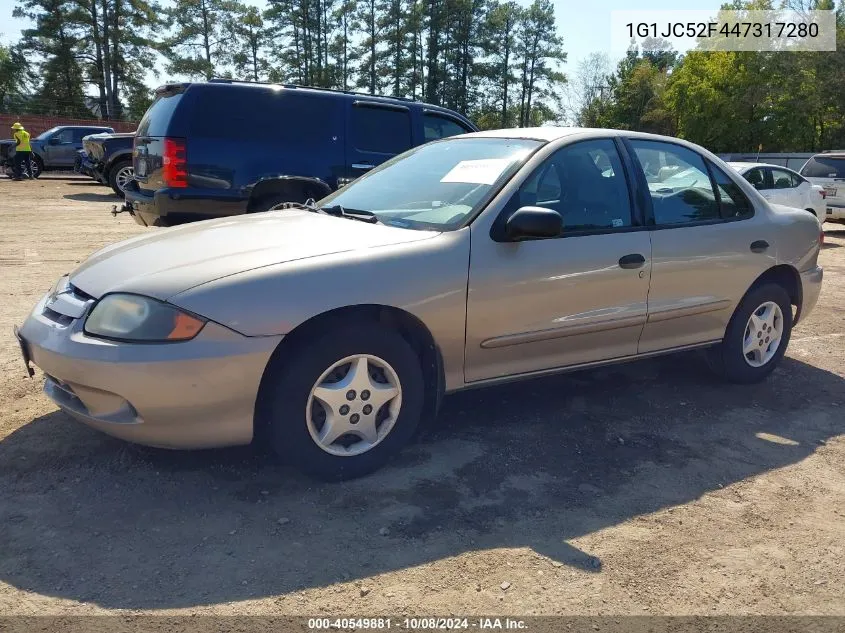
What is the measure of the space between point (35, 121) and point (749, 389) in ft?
130

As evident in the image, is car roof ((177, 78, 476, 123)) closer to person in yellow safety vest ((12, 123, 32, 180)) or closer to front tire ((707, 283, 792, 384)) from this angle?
front tire ((707, 283, 792, 384))

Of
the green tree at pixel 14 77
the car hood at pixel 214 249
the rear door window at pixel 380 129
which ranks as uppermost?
the green tree at pixel 14 77

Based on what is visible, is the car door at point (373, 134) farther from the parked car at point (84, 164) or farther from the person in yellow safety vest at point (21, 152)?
the person in yellow safety vest at point (21, 152)

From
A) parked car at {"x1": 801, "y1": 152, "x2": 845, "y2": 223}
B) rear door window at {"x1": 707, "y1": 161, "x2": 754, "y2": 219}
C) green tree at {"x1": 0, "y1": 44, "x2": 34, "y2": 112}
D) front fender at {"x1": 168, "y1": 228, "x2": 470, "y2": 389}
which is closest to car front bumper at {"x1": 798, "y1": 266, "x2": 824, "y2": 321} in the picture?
rear door window at {"x1": 707, "y1": 161, "x2": 754, "y2": 219}

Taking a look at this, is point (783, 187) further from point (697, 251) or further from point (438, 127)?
point (697, 251)

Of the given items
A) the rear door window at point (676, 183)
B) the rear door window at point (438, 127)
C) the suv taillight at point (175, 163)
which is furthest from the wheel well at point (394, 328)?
the rear door window at point (438, 127)

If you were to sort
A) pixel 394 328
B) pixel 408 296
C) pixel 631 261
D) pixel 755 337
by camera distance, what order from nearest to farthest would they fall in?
pixel 408 296 → pixel 394 328 → pixel 631 261 → pixel 755 337

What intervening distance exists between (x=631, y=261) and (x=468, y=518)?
71.0 inches

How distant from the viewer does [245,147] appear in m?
6.97

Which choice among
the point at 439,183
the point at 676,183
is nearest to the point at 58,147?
the point at 439,183

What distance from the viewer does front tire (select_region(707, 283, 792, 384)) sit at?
4645 millimetres

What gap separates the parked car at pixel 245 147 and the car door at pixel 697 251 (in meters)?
3.95

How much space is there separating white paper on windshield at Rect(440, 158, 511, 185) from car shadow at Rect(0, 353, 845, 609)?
132 centimetres

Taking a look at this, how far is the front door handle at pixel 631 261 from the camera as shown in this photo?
3.89m
